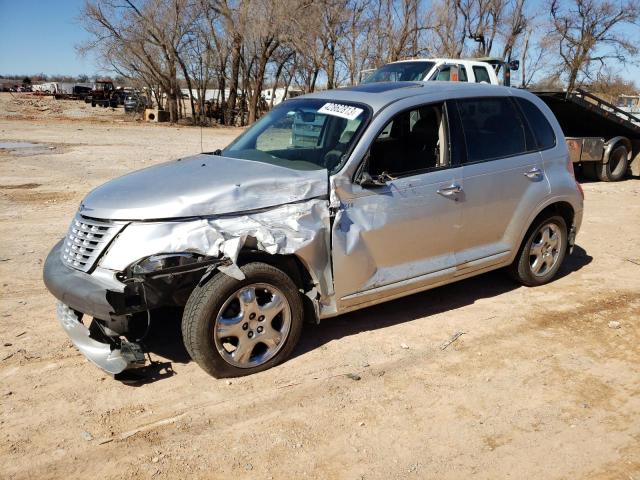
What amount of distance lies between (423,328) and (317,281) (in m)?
1.23

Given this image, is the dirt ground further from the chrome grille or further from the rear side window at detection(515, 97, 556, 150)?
the rear side window at detection(515, 97, 556, 150)

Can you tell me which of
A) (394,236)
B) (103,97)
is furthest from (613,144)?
(103,97)

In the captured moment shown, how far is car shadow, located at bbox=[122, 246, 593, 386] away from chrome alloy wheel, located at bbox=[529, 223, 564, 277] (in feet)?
1.01

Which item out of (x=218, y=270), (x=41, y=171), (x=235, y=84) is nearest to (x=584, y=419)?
(x=218, y=270)

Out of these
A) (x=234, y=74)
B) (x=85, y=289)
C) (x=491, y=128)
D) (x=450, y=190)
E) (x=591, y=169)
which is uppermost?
(x=234, y=74)

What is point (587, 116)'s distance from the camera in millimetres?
12516

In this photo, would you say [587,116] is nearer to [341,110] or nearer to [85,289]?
[341,110]

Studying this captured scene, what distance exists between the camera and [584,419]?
11.7ft

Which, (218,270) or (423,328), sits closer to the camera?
(218,270)

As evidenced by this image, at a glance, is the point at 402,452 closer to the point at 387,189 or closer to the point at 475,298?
A: the point at 387,189

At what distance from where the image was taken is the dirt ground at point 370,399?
3127mm

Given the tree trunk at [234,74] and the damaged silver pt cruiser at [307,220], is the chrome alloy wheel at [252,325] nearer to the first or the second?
the damaged silver pt cruiser at [307,220]

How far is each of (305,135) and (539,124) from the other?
Result: 235 centimetres

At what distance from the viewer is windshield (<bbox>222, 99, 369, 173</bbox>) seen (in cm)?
438
